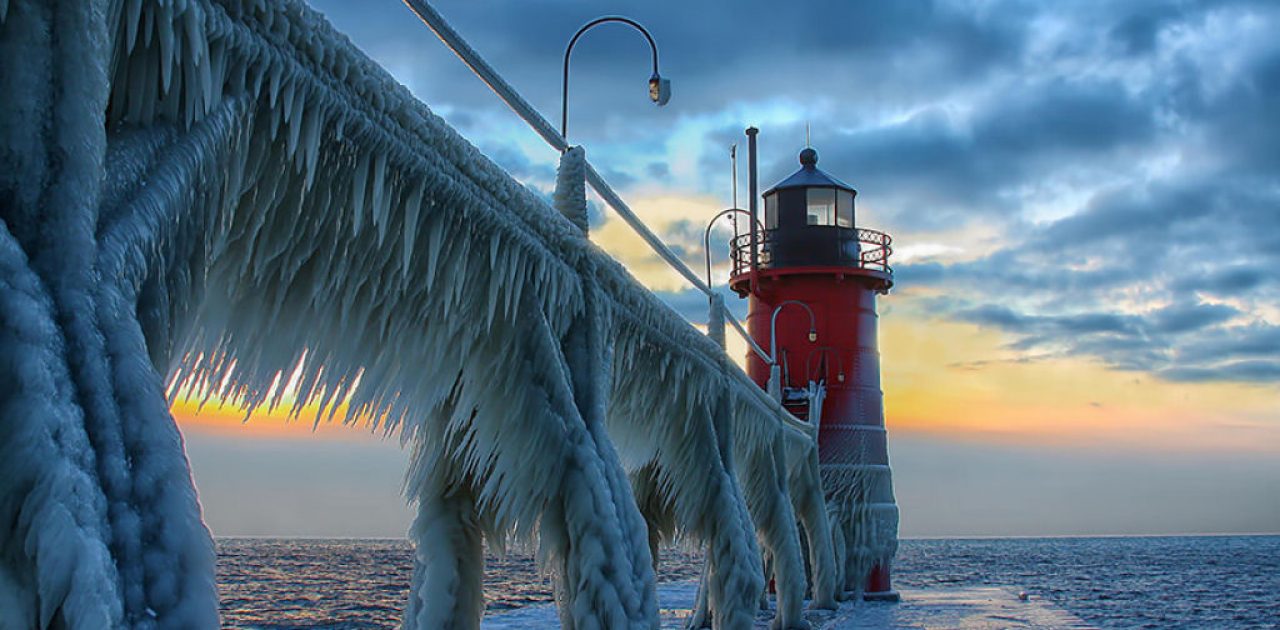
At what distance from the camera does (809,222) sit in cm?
2778

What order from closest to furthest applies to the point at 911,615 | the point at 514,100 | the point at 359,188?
the point at 359,188, the point at 514,100, the point at 911,615

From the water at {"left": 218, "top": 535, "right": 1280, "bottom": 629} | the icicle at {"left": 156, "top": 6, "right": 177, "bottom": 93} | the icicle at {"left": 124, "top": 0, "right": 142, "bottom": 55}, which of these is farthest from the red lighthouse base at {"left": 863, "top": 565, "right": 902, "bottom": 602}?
the icicle at {"left": 124, "top": 0, "right": 142, "bottom": 55}

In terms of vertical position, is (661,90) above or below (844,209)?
below

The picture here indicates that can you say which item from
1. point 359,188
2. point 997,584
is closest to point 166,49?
point 359,188

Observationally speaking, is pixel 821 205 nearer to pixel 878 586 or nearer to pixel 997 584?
pixel 878 586

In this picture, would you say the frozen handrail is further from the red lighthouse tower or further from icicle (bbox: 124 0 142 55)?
the red lighthouse tower

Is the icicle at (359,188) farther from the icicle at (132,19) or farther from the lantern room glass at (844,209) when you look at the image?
the lantern room glass at (844,209)

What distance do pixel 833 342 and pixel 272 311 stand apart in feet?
71.8

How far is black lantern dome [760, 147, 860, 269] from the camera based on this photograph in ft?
87.3

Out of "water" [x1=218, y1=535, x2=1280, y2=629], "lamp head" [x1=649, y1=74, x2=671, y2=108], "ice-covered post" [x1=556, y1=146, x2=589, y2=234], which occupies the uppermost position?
"lamp head" [x1=649, y1=74, x2=671, y2=108]

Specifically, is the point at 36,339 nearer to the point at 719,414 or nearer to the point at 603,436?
the point at 603,436

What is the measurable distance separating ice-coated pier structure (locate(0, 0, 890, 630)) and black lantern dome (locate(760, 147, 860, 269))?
1694 cm

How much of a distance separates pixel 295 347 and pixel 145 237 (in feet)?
7.05

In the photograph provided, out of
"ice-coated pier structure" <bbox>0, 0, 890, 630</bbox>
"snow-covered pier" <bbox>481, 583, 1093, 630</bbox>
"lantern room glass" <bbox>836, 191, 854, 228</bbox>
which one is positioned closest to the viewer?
"ice-coated pier structure" <bbox>0, 0, 890, 630</bbox>
